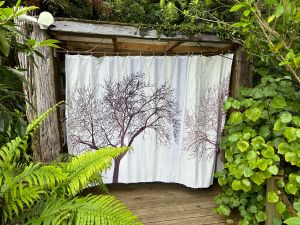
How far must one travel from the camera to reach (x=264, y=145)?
215cm

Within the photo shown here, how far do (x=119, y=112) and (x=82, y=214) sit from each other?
1.39 m

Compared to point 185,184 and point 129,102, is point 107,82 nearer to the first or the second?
point 129,102

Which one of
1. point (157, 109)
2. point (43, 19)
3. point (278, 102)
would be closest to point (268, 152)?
point (278, 102)

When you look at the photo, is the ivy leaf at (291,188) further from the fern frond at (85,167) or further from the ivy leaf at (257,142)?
the fern frond at (85,167)

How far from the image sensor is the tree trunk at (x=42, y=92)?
8.04 ft

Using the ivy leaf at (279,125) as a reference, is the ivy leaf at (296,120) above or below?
above

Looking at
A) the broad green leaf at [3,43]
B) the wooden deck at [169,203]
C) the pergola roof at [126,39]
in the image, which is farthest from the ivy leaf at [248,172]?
the broad green leaf at [3,43]

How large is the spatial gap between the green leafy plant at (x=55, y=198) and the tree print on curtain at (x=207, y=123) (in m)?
1.21

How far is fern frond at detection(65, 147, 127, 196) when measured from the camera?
204cm

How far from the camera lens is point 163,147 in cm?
312

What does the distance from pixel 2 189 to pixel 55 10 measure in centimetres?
196

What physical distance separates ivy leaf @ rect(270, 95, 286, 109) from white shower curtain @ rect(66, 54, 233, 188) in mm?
790

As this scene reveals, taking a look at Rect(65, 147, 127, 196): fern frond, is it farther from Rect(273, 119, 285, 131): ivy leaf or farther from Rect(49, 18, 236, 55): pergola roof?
Rect(273, 119, 285, 131): ivy leaf

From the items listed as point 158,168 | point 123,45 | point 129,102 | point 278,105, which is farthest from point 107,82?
point 278,105
